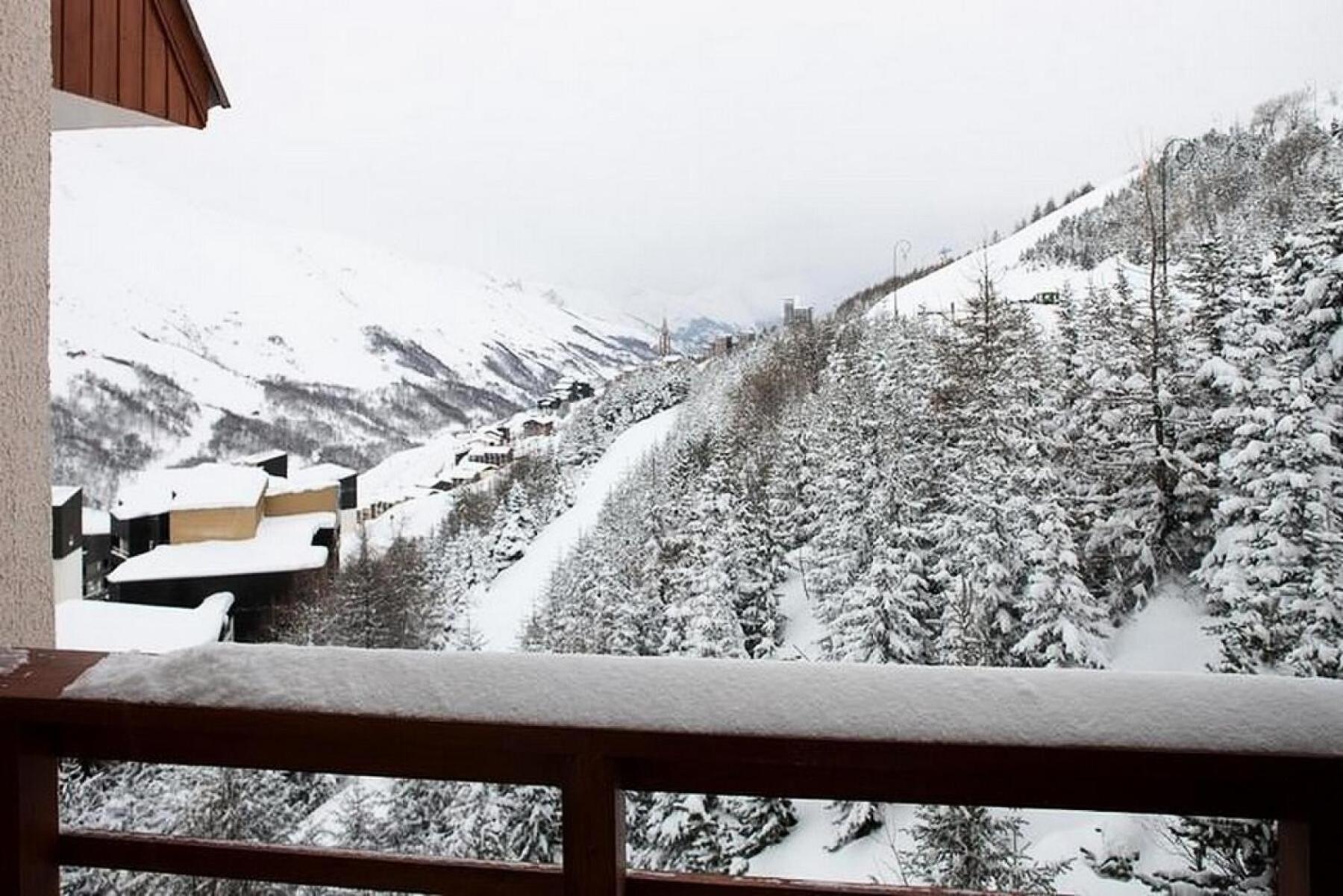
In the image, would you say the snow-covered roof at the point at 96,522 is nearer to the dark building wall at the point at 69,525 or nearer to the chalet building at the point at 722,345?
the dark building wall at the point at 69,525

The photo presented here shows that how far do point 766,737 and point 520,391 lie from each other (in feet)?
12.2

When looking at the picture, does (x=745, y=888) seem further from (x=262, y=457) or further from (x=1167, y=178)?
(x=1167, y=178)

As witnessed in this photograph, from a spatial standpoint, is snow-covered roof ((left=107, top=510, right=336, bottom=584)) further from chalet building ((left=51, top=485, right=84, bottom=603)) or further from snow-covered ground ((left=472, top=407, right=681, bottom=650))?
snow-covered ground ((left=472, top=407, right=681, bottom=650))

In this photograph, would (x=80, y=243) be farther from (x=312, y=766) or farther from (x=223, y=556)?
(x=312, y=766)

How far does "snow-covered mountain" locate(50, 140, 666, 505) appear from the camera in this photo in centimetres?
344

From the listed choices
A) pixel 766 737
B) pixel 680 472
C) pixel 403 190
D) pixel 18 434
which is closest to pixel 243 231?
pixel 403 190

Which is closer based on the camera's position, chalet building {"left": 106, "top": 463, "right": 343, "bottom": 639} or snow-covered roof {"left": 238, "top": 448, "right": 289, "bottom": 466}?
chalet building {"left": 106, "top": 463, "right": 343, "bottom": 639}

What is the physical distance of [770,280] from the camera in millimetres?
4348

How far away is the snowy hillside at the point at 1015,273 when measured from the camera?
3.62 metres

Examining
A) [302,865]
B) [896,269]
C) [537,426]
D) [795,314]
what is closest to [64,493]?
[537,426]

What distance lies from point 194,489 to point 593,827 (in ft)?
11.2

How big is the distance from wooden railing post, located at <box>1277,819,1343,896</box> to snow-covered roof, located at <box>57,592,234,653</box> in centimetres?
309

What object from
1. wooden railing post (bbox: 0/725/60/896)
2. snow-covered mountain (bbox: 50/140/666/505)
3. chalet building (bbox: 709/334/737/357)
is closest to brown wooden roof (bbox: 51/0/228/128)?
wooden railing post (bbox: 0/725/60/896)

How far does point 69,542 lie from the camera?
8.68 ft
